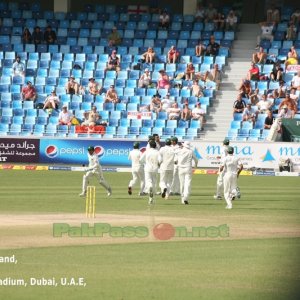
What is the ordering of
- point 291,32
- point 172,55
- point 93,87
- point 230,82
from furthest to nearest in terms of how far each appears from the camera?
1. point 291,32
2. point 172,55
3. point 230,82
4. point 93,87

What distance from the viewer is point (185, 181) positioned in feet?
96.0

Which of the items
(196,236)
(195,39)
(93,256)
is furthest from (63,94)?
(93,256)

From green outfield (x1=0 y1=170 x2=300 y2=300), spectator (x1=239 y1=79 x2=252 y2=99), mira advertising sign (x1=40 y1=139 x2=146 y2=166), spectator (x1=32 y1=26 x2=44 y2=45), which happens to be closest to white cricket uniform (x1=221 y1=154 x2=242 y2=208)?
green outfield (x1=0 y1=170 x2=300 y2=300)

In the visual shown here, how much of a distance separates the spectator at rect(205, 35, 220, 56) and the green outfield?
15.7m

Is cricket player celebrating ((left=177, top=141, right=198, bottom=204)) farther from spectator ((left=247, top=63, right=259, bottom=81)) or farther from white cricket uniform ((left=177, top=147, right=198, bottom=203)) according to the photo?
spectator ((left=247, top=63, right=259, bottom=81))

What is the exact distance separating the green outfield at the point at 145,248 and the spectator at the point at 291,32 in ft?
54.4

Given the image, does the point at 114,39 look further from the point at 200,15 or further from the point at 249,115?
the point at 249,115

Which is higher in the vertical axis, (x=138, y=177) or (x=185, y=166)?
(x=138, y=177)

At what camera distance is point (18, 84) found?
47.8 m

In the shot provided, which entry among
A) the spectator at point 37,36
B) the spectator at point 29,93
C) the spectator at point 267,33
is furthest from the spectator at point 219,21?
the spectator at point 29,93

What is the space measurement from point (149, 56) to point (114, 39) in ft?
7.58

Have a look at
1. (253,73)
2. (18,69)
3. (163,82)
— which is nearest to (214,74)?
(253,73)

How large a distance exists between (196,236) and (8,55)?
1087 inches

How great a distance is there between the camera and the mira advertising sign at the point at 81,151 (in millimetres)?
41656
